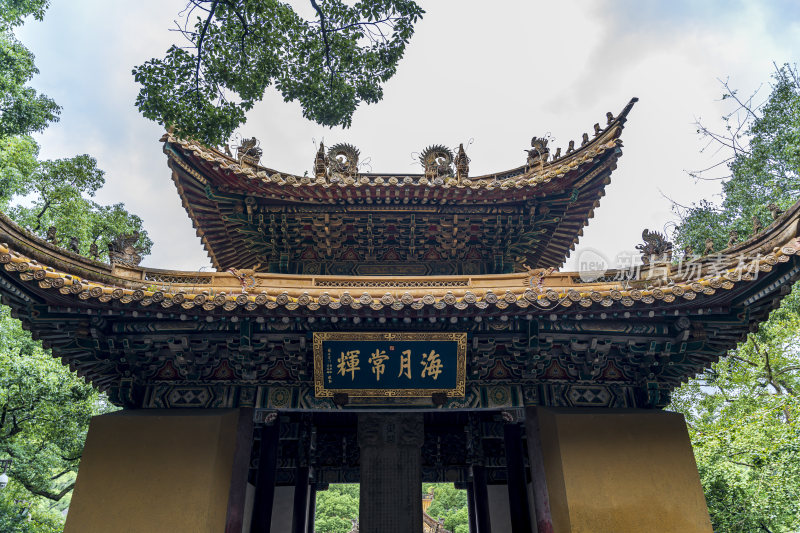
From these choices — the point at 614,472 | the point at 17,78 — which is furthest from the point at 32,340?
the point at 614,472

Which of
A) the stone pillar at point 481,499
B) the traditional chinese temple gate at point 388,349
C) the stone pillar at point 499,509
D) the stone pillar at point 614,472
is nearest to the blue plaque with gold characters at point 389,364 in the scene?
the traditional chinese temple gate at point 388,349

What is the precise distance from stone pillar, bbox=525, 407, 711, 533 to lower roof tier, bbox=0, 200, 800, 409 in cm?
42

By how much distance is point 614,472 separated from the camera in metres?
5.42

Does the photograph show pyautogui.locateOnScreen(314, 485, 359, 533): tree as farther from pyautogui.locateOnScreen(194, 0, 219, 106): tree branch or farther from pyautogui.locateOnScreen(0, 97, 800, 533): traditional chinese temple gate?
pyautogui.locateOnScreen(194, 0, 219, 106): tree branch

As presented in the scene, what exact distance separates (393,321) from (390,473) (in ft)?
10.6

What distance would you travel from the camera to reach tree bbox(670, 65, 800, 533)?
9352mm

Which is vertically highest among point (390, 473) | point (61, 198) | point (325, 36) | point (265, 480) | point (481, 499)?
point (61, 198)

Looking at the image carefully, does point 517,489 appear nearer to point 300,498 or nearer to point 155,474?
point 300,498

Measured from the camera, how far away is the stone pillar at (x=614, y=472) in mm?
5223

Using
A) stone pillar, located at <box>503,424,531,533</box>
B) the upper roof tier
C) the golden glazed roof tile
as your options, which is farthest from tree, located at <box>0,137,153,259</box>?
stone pillar, located at <box>503,424,531,533</box>

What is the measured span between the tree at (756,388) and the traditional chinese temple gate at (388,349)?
13.8 ft

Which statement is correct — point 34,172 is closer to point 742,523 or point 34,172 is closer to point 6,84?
point 6,84

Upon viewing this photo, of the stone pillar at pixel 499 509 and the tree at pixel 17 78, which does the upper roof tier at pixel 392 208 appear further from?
the tree at pixel 17 78

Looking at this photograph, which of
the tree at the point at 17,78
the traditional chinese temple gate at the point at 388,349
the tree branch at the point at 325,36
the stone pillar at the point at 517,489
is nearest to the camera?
the traditional chinese temple gate at the point at 388,349
